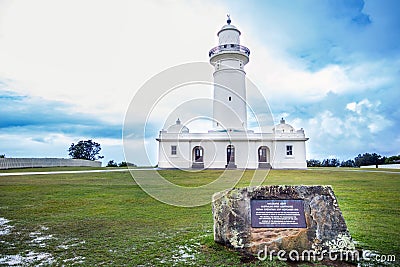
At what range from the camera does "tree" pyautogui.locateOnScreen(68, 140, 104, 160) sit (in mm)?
39219

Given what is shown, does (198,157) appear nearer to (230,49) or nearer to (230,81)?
(230,81)

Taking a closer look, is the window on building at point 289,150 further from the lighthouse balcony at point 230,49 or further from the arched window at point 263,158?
the lighthouse balcony at point 230,49

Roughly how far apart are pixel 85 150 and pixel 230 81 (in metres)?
23.7

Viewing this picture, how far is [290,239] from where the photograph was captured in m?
4.15

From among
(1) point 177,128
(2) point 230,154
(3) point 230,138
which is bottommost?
(2) point 230,154

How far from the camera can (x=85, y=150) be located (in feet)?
132

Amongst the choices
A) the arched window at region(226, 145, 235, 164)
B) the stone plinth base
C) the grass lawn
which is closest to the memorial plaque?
the stone plinth base

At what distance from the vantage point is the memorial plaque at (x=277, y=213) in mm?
4254

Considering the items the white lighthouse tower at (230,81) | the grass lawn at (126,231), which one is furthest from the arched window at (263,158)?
the grass lawn at (126,231)

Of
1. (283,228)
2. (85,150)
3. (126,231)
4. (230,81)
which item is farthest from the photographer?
(85,150)

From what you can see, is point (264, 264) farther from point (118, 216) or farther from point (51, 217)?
point (51, 217)

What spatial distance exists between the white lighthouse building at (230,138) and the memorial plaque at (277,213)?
2088 centimetres

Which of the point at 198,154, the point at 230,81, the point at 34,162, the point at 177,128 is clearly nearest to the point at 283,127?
the point at 230,81

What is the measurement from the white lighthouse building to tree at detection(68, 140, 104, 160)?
58.8ft
